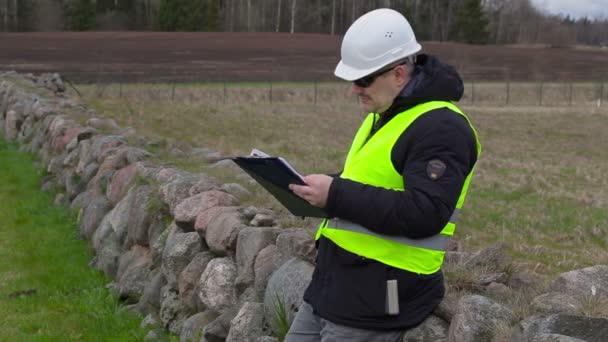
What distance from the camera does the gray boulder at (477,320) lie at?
3344 mm

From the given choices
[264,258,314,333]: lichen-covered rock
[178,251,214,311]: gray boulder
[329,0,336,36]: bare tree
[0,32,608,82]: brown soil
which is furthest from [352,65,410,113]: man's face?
[329,0,336,36]: bare tree

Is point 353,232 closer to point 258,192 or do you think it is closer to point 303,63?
point 258,192

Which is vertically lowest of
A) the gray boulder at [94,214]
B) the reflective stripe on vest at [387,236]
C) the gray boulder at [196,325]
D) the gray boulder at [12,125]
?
the gray boulder at [12,125]

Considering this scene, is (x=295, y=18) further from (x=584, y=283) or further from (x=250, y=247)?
(x=584, y=283)

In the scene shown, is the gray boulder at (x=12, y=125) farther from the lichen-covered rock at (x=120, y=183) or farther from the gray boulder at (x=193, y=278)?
the gray boulder at (x=193, y=278)

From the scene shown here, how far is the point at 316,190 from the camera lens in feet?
10.2

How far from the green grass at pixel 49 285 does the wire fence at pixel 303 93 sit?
21.7m

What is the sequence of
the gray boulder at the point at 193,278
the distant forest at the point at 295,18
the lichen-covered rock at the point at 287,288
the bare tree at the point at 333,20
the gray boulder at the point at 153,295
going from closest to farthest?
the lichen-covered rock at the point at 287,288
the gray boulder at the point at 193,278
the gray boulder at the point at 153,295
the distant forest at the point at 295,18
the bare tree at the point at 333,20

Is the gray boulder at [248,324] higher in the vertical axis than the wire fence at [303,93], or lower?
higher

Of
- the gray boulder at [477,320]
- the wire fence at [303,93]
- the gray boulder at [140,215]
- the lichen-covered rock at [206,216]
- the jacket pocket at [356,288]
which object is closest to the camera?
the jacket pocket at [356,288]

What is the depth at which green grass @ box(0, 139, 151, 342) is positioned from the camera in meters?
6.39

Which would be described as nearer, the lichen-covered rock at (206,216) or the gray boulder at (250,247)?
the gray boulder at (250,247)

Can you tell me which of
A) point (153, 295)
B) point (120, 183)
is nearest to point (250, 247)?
point (153, 295)

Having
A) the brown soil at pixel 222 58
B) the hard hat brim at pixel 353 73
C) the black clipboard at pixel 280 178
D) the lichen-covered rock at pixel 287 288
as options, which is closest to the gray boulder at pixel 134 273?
the lichen-covered rock at pixel 287 288
